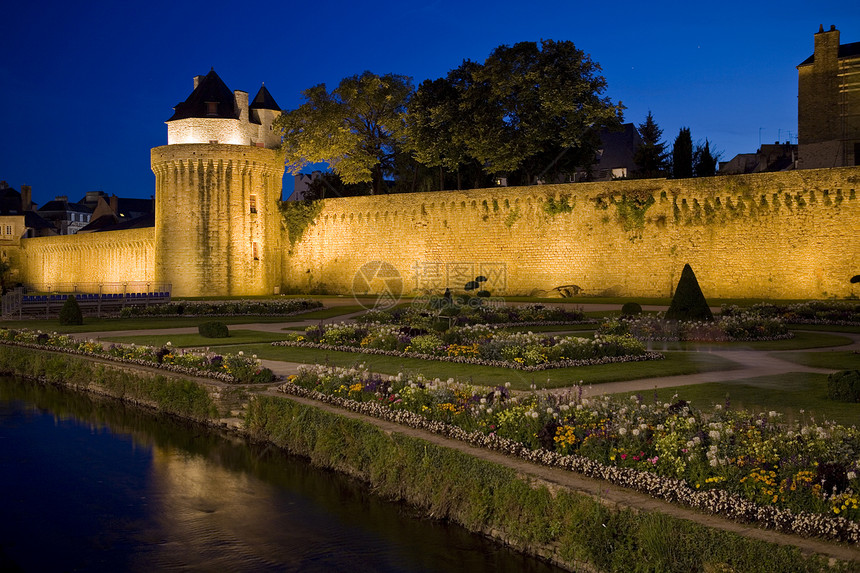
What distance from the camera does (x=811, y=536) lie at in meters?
5.49

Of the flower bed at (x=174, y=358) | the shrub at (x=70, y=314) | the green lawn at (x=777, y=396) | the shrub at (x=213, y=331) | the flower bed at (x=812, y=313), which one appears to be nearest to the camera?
the green lawn at (x=777, y=396)

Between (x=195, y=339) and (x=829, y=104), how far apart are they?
37.4 m

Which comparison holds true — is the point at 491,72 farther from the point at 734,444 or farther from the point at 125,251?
the point at 734,444

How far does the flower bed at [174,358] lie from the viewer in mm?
12695

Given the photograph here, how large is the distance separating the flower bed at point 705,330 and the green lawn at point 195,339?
27.9 feet

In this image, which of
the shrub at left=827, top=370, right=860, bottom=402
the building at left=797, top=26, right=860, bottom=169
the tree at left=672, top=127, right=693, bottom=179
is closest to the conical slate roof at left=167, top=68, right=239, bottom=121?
the tree at left=672, top=127, right=693, bottom=179

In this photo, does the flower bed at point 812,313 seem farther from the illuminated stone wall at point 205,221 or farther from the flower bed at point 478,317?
the illuminated stone wall at point 205,221

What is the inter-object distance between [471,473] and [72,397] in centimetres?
1158

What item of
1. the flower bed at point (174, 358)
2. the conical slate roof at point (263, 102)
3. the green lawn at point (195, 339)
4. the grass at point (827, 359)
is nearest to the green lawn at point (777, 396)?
the grass at point (827, 359)

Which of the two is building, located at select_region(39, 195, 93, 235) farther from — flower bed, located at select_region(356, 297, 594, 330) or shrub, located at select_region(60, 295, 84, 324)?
flower bed, located at select_region(356, 297, 594, 330)

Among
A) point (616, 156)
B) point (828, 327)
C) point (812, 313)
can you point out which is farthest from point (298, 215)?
Result: point (616, 156)

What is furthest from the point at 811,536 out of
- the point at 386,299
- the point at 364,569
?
the point at 386,299

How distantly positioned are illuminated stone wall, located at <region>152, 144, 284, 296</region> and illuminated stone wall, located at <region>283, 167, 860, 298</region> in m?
3.37

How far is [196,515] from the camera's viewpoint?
9.09 m
